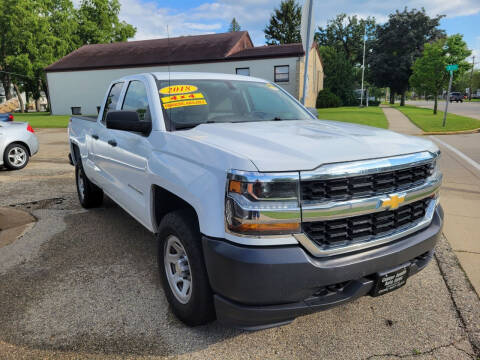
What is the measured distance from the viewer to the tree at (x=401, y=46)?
54906 millimetres

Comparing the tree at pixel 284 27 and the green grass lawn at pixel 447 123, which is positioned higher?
the tree at pixel 284 27

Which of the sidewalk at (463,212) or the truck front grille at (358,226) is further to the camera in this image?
the sidewalk at (463,212)

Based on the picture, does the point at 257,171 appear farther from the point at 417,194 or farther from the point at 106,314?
the point at 106,314

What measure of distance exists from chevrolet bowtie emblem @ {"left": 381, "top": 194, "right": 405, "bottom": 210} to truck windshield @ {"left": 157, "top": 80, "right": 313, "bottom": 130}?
158 cm

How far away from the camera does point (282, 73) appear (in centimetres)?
2694

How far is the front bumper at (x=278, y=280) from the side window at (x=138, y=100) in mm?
1679

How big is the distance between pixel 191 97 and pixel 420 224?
2144 millimetres

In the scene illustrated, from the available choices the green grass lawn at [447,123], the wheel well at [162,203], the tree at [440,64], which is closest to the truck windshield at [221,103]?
the wheel well at [162,203]

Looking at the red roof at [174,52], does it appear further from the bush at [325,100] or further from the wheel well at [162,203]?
the wheel well at [162,203]

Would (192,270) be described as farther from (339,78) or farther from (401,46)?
(401,46)


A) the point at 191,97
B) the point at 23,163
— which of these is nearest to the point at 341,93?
the point at 23,163

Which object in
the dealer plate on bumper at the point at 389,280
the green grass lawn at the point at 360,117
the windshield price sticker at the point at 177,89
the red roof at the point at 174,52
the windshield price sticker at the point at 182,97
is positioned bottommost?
the green grass lawn at the point at 360,117

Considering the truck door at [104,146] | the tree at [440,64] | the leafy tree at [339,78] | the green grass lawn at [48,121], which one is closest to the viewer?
the truck door at [104,146]

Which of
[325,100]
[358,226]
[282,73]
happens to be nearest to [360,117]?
[282,73]
